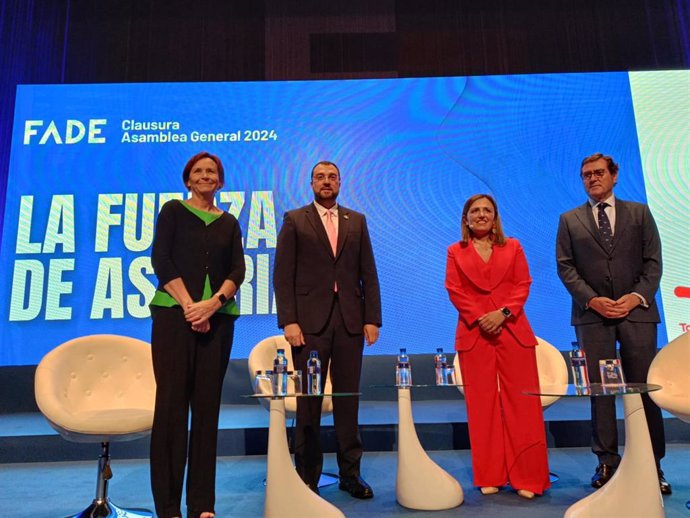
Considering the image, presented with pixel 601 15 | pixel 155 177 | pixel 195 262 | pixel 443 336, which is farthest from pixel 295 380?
pixel 601 15

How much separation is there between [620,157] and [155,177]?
4.32 m

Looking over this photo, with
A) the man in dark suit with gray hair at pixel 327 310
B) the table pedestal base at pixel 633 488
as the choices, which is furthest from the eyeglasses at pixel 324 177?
the table pedestal base at pixel 633 488

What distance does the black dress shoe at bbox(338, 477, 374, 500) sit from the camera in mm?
2473

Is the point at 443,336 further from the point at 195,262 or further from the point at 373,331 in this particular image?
the point at 195,262

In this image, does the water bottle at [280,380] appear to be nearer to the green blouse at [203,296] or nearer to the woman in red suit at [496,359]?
the green blouse at [203,296]

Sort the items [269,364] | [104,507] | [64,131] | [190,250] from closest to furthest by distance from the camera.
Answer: [190,250]
[104,507]
[269,364]
[64,131]

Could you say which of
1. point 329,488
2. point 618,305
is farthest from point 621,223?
point 329,488

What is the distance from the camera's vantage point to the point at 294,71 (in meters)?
5.46

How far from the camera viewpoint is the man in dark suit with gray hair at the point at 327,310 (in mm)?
2484

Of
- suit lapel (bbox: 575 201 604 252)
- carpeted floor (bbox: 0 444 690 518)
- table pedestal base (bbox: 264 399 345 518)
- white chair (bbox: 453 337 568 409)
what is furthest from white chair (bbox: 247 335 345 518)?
suit lapel (bbox: 575 201 604 252)

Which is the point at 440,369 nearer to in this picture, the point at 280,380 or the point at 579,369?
the point at 579,369

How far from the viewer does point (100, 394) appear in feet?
8.66

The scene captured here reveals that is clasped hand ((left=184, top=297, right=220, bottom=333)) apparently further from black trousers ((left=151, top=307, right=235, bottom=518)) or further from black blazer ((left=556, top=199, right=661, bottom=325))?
black blazer ((left=556, top=199, right=661, bottom=325))

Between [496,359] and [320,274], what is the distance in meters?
1.00
